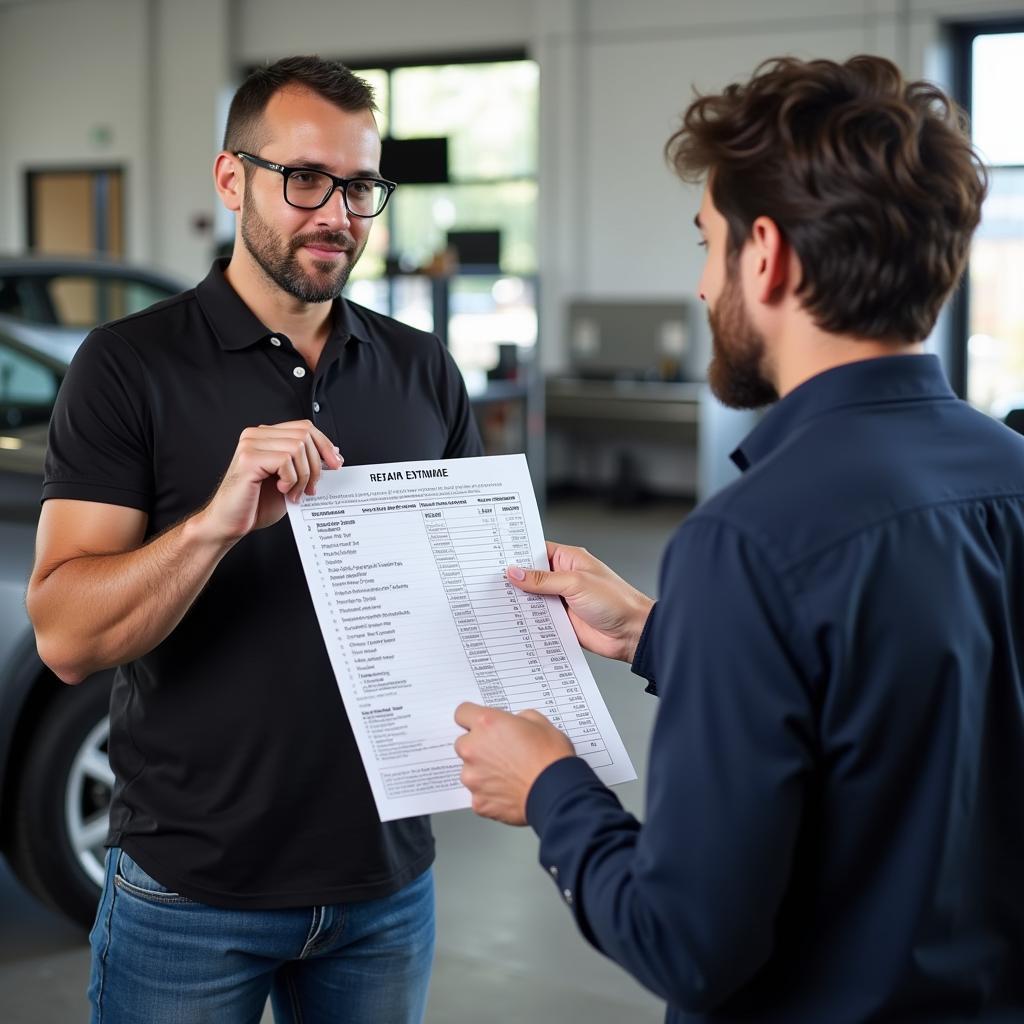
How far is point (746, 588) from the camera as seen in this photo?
91 cm

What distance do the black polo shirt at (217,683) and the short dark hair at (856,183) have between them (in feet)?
Result: 2.27

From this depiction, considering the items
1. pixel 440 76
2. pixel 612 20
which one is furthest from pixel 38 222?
pixel 612 20

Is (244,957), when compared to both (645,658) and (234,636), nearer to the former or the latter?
(234,636)

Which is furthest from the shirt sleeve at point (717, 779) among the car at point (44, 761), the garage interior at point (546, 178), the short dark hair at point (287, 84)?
the garage interior at point (546, 178)

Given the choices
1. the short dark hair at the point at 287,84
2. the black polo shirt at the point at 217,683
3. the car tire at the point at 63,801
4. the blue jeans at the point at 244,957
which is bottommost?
the car tire at the point at 63,801

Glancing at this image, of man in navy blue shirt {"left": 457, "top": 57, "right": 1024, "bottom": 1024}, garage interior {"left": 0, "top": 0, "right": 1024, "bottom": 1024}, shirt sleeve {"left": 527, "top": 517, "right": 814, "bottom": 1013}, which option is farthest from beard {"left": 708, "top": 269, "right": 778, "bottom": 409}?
garage interior {"left": 0, "top": 0, "right": 1024, "bottom": 1024}

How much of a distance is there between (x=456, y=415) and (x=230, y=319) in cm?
32

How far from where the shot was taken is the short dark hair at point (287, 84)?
5.14 ft

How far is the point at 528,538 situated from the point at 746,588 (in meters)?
0.51

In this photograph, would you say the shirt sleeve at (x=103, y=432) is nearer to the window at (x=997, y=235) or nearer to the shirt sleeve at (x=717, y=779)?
the shirt sleeve at (x=717, y=779)

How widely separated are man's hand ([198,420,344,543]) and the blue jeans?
0.42 m

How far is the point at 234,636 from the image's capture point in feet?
4.81

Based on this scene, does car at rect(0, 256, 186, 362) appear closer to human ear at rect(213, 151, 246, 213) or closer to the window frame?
human ear at rect(213, 151, 246, 213)

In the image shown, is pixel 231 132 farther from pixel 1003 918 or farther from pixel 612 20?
pixel 612 20
